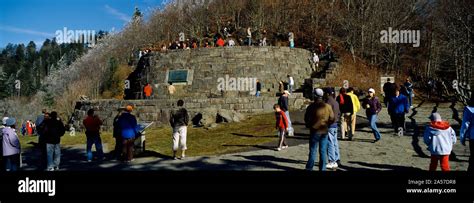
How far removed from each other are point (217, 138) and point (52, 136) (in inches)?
230

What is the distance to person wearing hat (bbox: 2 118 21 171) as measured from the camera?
7684 millimetres

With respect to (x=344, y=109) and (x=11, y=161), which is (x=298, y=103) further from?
(x=11, y=161)

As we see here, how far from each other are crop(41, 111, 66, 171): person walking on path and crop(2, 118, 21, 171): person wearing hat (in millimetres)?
782

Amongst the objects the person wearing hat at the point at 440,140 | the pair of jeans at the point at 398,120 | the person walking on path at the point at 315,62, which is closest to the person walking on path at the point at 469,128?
the person wearing hat at the point at 440,140

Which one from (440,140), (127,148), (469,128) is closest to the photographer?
(440,140)

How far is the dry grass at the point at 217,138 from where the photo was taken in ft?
37.0

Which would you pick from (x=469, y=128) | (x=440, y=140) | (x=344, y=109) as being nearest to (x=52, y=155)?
(x=344, y=109)

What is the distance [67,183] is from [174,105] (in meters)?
12.5

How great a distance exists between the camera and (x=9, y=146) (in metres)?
7.72

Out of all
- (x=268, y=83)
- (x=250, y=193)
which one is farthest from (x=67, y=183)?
(x=268, y=83)

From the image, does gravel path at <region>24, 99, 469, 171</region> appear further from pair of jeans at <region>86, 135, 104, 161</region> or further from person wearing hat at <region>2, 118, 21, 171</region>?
person wearing hat at <region>2, 118, 21, 171</region>

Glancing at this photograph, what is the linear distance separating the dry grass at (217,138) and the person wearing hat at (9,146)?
156 inches

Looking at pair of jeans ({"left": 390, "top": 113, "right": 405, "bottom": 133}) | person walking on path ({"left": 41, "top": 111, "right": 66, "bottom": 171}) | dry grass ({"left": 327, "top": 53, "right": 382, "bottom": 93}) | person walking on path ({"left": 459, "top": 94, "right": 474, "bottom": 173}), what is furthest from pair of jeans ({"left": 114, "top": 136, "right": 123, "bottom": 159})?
dry grass ({"left": 327, "top": 53, "right": 382, "bottom": 93})

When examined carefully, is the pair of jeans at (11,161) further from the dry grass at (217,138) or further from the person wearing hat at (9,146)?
the dry grass at (217,138)
